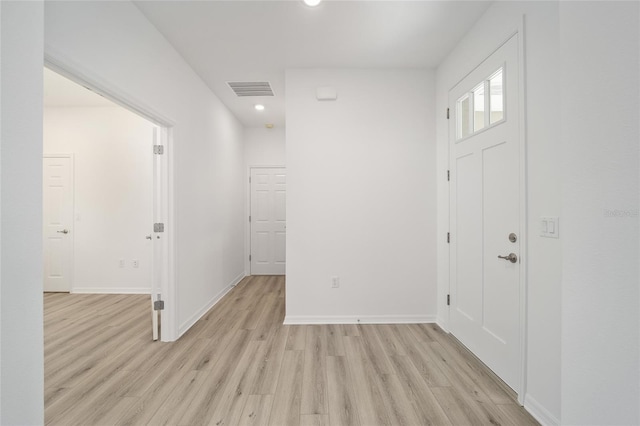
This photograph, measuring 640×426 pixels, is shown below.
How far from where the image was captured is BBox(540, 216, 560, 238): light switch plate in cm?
148

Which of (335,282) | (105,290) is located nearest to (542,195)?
(335,282)

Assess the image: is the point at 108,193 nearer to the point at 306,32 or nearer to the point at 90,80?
the point at 90,80

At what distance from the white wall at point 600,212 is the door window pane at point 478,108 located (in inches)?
52.8

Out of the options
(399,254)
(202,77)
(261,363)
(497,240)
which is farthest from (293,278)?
(202,77)

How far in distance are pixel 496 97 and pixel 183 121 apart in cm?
285

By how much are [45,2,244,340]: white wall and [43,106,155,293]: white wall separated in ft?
3.90

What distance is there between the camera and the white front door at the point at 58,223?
4.05m

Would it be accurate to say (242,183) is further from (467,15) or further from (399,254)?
(467,15)

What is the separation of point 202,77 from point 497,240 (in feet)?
11.4

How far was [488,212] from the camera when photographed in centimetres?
208

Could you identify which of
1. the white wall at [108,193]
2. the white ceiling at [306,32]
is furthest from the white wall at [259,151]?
the white ceiling at [306,32]

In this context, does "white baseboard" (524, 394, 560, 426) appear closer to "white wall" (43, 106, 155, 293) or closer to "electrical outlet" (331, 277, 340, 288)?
"electrical outlet" (331, 277, 340, 288)

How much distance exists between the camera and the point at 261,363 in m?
2.14

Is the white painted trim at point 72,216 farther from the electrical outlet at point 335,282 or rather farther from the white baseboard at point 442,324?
the white baseboard at point 442,324
